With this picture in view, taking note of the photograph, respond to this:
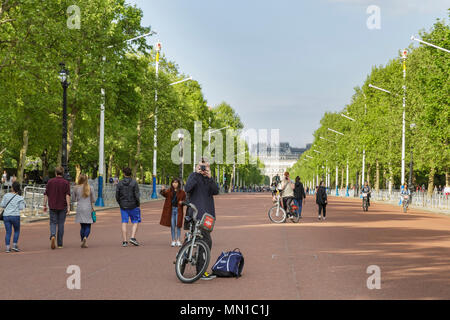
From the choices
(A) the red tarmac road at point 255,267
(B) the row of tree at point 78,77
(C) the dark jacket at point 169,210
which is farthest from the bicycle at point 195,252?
(B) the row of tree at point 78,77

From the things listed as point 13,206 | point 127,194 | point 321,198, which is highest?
point 127,194

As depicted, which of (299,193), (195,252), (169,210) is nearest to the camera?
(195,252)

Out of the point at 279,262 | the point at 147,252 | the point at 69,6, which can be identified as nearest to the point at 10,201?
the point at 147,252

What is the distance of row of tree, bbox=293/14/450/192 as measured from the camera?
37.6m

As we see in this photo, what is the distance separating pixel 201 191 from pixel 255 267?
6.50ft

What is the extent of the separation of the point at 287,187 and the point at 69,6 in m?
12.0

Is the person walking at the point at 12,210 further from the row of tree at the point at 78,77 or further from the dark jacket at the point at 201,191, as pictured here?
the row of tree at the point at 78,77

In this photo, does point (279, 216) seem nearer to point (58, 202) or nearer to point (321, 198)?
point (321, 198)

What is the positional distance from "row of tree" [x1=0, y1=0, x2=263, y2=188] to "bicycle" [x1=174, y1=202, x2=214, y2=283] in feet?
54.6

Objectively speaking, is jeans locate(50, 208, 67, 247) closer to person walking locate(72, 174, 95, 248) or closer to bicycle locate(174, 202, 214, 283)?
person walking locate(72, 174, 95, 248)

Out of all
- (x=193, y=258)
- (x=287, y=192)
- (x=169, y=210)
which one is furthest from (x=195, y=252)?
(x=287, y=192)

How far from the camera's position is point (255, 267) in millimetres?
10906

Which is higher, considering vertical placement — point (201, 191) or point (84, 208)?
point (201, 191)
